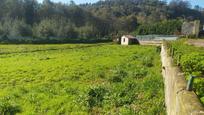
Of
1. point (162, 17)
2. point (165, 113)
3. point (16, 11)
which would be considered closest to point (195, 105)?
point (165, 113)

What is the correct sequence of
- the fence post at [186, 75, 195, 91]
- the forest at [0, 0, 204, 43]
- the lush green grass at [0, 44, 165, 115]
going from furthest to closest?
the forest at [0, 0, 204, 43] → the lush green grass at [0, 44, 165, 115] → the fence post at [186, 75, 195, 91]

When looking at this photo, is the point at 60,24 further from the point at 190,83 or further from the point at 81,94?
the point at 190,83

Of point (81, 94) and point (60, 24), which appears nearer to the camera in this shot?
point (81, 94)

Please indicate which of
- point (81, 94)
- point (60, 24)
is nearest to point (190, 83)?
point (81, 94)

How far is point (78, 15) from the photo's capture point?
156625 mm

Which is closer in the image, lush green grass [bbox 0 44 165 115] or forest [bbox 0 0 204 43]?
lush green grass [bbox 0 44 165 115]

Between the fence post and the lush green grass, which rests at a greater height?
the fence post

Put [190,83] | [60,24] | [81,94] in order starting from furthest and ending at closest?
[60,24], [81,94], [190,83]

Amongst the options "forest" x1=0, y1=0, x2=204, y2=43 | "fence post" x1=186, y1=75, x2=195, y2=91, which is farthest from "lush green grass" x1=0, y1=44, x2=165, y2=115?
"forest" x1=0, y1=0, x2=204, y2=43

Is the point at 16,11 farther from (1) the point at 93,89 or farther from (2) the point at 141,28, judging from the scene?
(1) the point at 93,89

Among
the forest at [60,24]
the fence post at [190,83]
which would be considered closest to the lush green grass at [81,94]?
the fence post at [190,83]

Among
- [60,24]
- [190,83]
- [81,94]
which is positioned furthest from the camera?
[60,24]

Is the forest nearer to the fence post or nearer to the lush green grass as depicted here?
the lush green grass

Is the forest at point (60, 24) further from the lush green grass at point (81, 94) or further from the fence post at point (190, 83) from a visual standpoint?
the fence post at point (190, 83)
